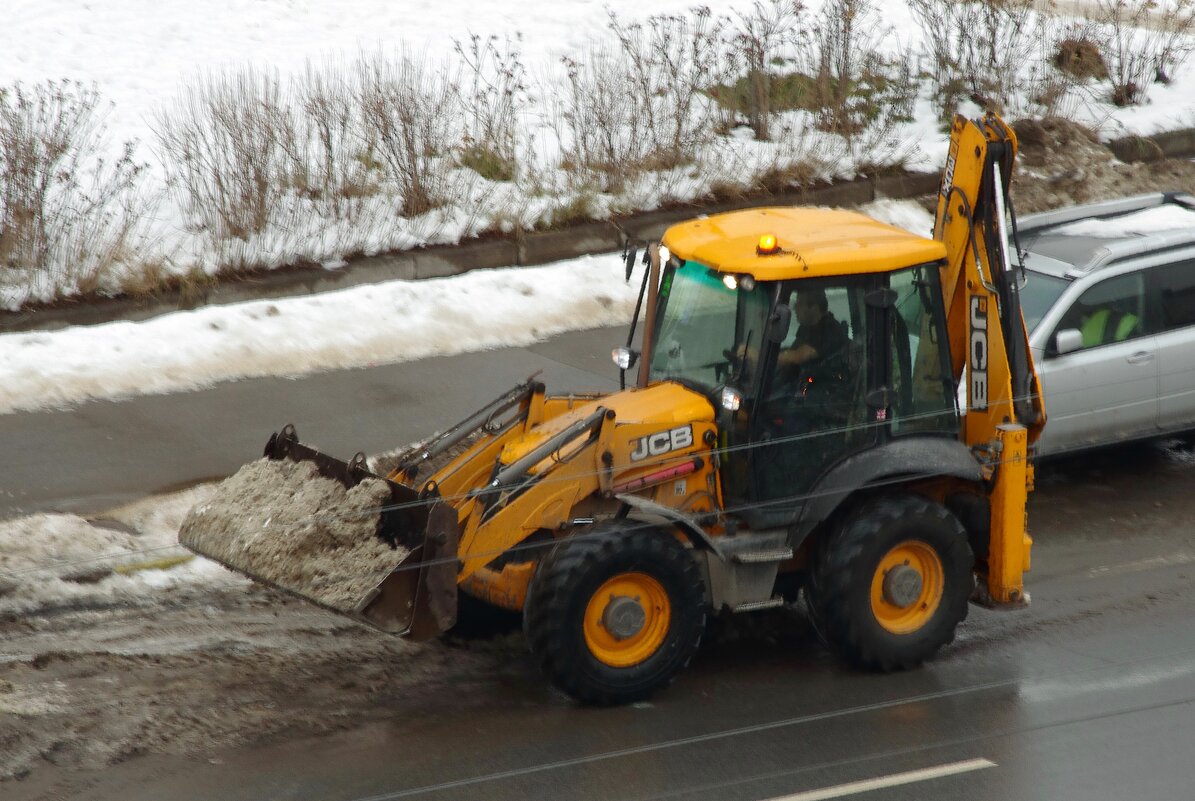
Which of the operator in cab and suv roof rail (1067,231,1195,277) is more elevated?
the operator in cab

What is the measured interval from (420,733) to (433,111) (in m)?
9.88

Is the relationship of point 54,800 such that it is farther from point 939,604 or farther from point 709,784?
point 939,604

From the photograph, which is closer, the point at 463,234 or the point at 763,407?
the point at 763,407

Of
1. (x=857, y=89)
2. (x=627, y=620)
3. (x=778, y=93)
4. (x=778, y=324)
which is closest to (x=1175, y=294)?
(x=778, y=324)

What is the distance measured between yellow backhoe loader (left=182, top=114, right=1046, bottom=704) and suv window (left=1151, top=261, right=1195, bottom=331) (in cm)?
339

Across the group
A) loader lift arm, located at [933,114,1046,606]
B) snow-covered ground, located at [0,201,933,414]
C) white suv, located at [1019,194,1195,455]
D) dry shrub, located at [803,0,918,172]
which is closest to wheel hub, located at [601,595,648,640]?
loader lift arm, located at [933,114,1046,606]

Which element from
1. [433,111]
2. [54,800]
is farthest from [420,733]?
[433,111]

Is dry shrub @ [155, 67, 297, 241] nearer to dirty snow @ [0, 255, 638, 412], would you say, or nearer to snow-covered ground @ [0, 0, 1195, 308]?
snow-covered ground @ [0, 0, 1195, 308]

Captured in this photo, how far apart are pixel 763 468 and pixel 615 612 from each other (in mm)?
1066

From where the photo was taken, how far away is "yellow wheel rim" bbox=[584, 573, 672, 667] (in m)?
6.80

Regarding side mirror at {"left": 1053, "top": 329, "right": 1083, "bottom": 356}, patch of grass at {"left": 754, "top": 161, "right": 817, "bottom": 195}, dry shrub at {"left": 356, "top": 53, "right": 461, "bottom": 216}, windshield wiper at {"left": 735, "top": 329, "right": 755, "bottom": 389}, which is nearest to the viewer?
windshield wiper at {"left": 735, "top": 329, "right": 755, "bottom": 389}

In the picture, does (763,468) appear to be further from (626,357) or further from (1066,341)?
(1066,341)

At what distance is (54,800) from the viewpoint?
6.12 metres

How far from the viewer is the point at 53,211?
13273 millimetres
